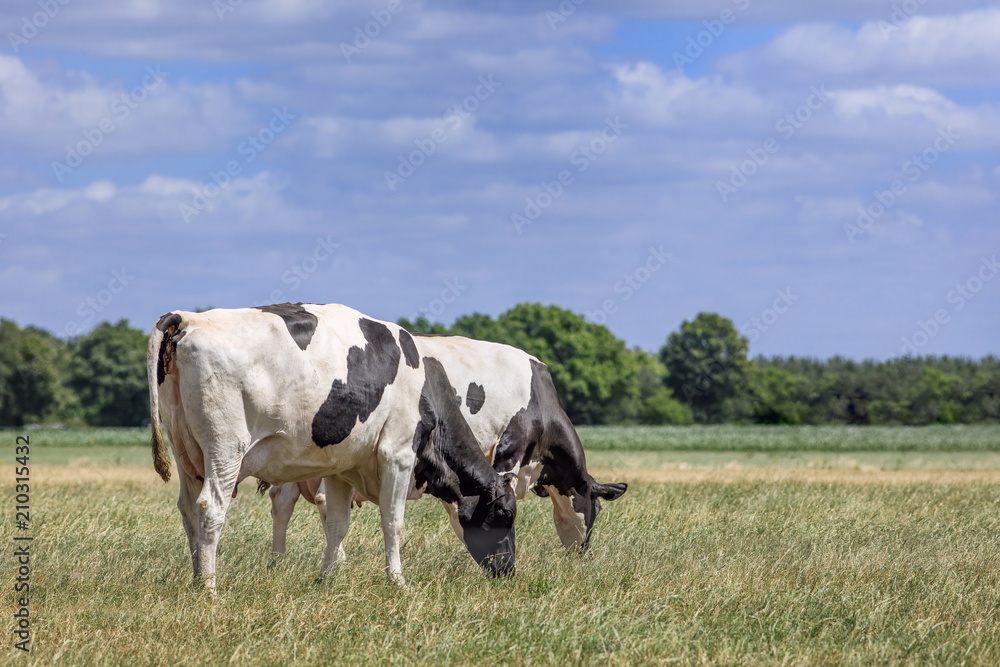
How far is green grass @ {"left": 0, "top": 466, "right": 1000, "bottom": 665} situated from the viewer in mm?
7223

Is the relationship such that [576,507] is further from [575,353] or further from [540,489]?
[575,353]

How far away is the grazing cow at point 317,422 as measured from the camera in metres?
8.64

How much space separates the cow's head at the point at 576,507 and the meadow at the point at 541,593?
0.82ft

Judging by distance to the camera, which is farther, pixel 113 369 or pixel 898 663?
pixel 113 369

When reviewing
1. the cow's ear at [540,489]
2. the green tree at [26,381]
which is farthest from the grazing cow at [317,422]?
the green tree at [26,381]

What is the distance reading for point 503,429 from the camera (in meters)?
12.1

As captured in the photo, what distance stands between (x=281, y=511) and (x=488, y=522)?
8.67ft

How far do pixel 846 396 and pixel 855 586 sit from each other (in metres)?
105

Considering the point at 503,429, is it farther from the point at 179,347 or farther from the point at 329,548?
the point at 179,347

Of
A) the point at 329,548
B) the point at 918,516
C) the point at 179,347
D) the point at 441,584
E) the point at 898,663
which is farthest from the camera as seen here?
the point at 918,516

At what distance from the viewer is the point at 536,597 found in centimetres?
895

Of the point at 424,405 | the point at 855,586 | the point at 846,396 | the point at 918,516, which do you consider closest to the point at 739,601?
the point at 855,586

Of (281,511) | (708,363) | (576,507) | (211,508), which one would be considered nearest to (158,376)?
(211,508)

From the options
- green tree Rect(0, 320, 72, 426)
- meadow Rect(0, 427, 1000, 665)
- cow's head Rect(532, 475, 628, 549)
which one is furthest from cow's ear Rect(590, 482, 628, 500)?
green tree Rect(0, 320, 72, 426)
